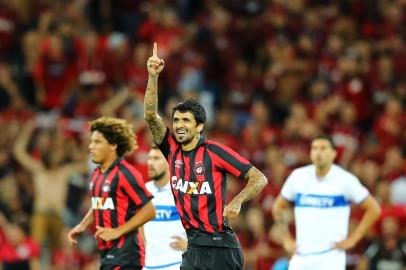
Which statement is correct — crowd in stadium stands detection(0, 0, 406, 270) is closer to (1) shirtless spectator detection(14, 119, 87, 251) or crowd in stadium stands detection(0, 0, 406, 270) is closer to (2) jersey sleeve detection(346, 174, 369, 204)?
(1) shirtless spectator detection(14, 119, 87, 251)

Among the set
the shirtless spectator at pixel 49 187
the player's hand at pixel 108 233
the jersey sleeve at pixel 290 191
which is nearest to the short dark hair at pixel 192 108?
the player's hand at pixel 108 233

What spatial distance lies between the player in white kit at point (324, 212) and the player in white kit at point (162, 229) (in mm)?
1439

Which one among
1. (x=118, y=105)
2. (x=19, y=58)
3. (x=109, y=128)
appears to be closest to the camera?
(x=109, y=128)

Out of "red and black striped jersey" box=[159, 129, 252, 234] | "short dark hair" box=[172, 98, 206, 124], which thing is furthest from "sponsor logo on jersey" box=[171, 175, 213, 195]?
"short dark hair" box=[172, 98, 206, 124]

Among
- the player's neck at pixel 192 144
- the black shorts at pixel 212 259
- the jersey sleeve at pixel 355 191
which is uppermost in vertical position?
the player's neck at pixel 192 144

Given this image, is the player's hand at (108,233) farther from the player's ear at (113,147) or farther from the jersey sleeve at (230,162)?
the jersey sleeve at (230,162)

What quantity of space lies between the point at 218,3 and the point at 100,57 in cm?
292

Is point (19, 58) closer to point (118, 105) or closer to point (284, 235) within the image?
point (118, 105)

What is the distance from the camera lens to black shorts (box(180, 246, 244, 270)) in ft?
27.0

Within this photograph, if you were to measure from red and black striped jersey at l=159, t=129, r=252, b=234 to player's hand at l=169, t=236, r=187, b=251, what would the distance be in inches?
60.8

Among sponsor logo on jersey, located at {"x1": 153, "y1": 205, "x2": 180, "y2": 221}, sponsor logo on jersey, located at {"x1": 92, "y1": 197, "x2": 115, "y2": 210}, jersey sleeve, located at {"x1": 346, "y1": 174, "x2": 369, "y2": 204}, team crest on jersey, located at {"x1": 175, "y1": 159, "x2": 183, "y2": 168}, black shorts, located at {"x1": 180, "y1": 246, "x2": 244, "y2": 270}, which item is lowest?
black shorts, located at {"x1": 180, "y1": 246, "x2": 244, "y2": 270}

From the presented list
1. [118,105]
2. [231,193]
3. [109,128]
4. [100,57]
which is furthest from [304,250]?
[100,57]

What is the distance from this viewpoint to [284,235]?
36.6ft

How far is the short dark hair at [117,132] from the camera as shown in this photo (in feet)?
30.4
